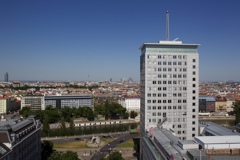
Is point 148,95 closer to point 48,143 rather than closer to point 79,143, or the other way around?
point 48,143

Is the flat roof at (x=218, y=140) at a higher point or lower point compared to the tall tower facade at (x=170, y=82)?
lower

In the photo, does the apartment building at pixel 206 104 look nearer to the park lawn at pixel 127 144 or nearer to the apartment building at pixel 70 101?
the apartment building at pixel 70 101

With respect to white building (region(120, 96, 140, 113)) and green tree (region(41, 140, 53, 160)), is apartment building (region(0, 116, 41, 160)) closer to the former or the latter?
green tree (region(41, 140, 53, 160))

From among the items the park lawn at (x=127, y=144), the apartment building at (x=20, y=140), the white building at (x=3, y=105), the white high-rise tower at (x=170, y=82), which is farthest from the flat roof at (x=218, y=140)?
the white building at (x=3, y=105)

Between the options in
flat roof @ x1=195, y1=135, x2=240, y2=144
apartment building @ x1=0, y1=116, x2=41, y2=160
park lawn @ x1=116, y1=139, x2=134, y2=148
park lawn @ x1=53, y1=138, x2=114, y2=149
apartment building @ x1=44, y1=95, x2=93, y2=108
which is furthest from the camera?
apartment building @ x1=44, y1=95, x2=93, y2=108

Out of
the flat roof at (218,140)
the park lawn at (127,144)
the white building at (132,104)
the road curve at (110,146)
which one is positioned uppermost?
the flat roof at (218,140)

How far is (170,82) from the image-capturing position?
51.6 m

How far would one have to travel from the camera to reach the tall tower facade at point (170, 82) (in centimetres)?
5144

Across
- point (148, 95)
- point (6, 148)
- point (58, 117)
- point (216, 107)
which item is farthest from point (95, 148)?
point (216, 107)

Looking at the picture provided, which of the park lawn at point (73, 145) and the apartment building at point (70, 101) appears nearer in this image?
the park lawn at point (73, 145)

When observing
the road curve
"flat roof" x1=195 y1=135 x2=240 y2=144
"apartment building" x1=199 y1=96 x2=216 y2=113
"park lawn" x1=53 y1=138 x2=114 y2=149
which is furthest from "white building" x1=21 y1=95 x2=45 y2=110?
"flat roof" x1=195 y1=135 x2=240 y2=144

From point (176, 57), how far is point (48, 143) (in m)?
36.3

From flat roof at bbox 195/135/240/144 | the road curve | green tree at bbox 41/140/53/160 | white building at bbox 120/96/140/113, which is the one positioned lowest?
the road curve

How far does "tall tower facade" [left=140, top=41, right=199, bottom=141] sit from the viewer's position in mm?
51438
